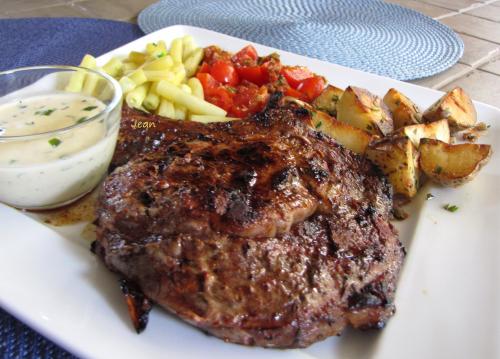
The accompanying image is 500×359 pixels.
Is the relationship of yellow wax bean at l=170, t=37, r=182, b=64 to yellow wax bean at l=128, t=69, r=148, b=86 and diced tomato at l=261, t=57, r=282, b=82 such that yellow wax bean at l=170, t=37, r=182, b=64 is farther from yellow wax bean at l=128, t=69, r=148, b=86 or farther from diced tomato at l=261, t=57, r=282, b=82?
diced tomato at l=261, t=57, r=282, b=82

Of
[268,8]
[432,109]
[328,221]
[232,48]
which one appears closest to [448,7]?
[268,8]

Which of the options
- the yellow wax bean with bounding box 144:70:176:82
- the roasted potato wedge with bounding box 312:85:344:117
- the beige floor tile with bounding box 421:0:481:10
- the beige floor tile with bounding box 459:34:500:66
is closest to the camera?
the roasted potato wedge with bounding box 312:85:344:117

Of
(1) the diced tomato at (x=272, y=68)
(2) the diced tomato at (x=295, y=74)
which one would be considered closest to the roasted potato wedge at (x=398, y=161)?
(2) the diced tomato at (x=295, y=74)

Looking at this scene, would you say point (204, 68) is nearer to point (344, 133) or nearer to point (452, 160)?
point (344, 133)

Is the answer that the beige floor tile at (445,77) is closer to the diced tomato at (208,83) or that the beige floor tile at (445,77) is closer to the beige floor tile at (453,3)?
the diced tomato at (208,83)

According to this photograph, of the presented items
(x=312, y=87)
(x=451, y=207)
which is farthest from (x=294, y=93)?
(x=451, y=207)

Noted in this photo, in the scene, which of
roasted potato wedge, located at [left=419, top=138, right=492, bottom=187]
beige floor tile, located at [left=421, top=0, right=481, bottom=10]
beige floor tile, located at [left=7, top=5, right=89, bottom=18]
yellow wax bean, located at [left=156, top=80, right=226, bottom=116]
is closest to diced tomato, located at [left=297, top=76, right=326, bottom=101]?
yellow wax bean, located at [left=156, top=80, right=226, bottom=116]
